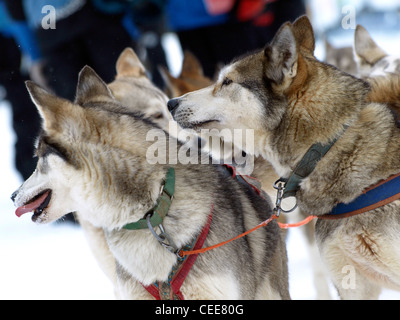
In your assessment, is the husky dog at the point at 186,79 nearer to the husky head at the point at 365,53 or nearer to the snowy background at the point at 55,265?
the husky head at the point at 365,53

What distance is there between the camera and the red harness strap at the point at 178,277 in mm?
1801

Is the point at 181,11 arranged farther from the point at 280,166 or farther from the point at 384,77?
the point at 280,166

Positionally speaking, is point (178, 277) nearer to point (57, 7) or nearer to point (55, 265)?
point (57, 7)

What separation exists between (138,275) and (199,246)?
0.24 m

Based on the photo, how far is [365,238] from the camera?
72.2 inches

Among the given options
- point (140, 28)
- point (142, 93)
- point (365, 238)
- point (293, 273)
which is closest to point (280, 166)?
point (365, 238)

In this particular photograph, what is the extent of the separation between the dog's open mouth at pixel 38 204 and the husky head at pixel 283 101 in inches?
24.0

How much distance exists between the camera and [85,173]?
1762 mm

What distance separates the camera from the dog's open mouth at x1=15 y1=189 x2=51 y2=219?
1785mm

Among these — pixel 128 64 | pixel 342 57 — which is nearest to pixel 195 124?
pixel 128 64

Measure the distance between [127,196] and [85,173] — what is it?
16 cm

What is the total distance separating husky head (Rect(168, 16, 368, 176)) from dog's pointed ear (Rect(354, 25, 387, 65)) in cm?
155

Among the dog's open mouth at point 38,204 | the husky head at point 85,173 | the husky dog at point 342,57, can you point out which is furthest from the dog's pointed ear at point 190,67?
the husky dog at point 342,57

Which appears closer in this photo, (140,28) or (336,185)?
(336,185)
